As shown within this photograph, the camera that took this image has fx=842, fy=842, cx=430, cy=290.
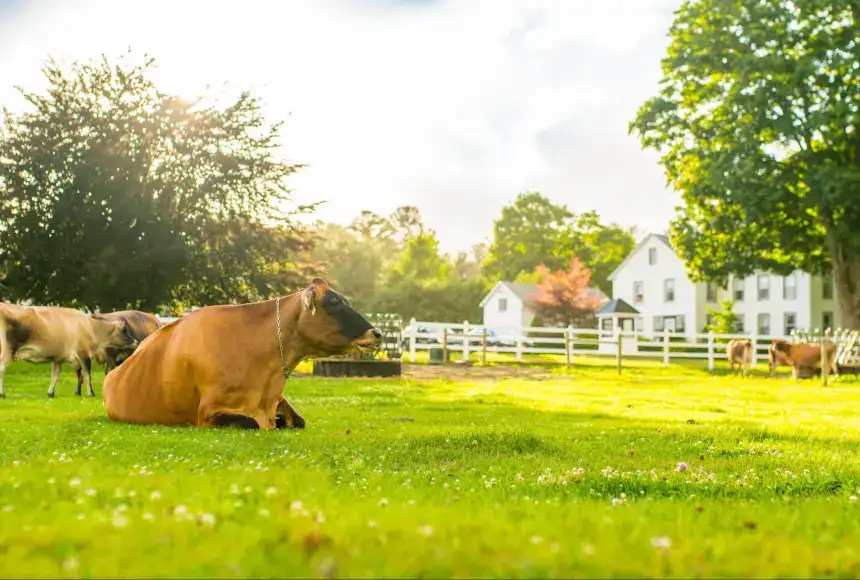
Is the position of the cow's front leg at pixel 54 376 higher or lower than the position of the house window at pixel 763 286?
lower

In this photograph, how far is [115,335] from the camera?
16750 mm

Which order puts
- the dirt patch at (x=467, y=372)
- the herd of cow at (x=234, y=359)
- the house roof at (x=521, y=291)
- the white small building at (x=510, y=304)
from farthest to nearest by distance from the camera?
the house roof at (x=521, y=291)
the white small building at (x=510, y=304)
the dirt patch at (x=467, y=372)
the herd of cow at (x=234, y=359)

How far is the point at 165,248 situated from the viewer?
29.0m

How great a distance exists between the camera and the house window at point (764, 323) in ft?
207

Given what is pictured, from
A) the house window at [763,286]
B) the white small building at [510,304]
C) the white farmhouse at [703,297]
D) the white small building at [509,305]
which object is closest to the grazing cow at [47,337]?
the white farmhouse at [703,297]

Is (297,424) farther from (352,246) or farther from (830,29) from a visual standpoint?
(352,246)

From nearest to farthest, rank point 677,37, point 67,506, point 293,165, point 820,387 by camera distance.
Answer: point 67,506
point 820,387
point 293,165
point 677,37

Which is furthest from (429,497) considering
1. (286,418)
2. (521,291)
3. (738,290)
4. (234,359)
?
(521,291)

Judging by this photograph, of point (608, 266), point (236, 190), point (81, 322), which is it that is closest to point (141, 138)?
point (236, 190)

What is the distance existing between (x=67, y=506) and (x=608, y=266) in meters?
95.4

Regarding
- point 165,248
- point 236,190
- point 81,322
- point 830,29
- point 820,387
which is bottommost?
point 820,387

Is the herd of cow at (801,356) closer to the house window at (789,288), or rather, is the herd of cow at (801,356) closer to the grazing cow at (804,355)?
the grazing cow at (804,355)

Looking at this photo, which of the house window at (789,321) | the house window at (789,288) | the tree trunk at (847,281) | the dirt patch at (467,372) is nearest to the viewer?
the dirt patch at (467,372)

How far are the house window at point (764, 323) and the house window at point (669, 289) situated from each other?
7.22m
